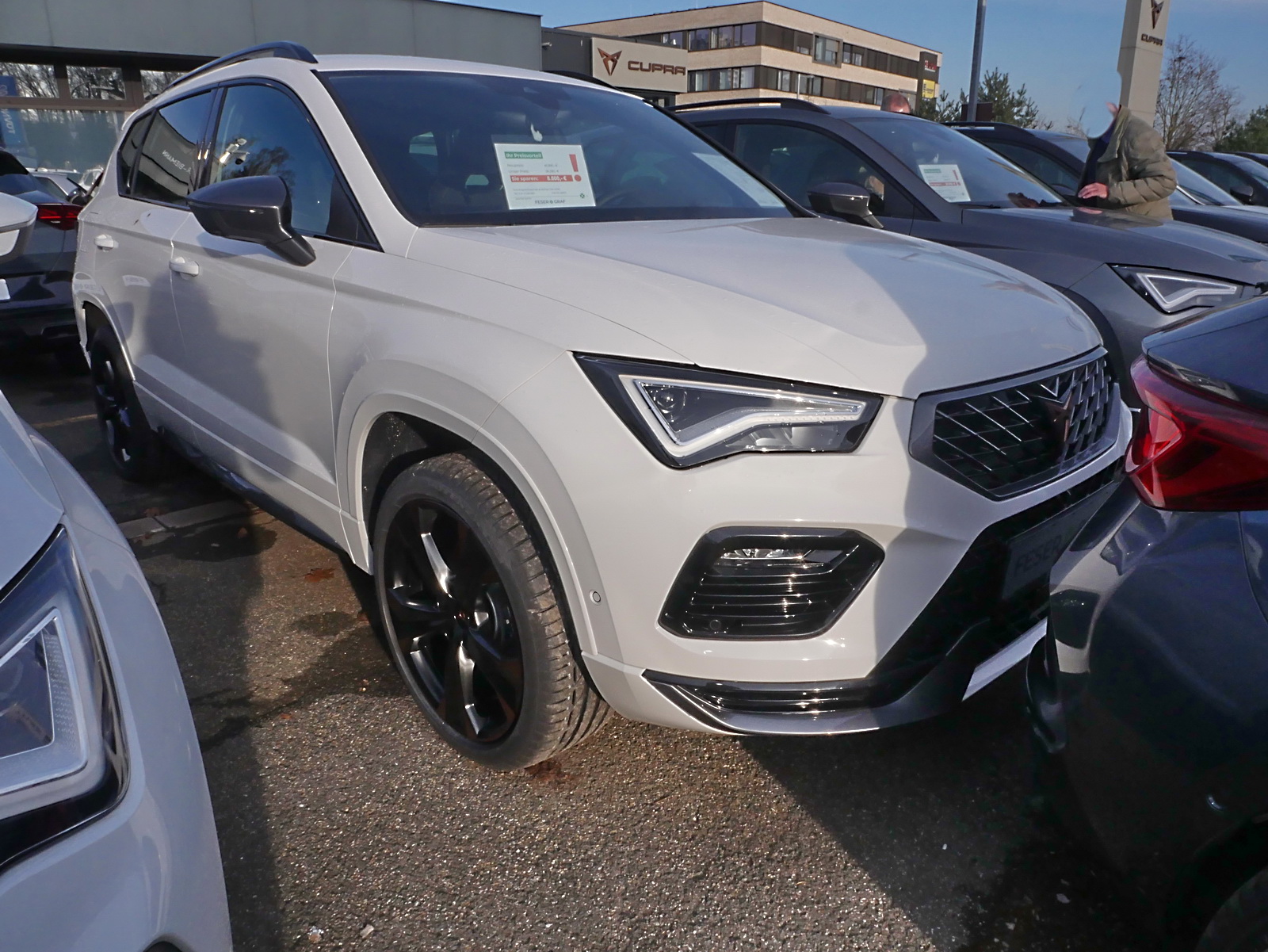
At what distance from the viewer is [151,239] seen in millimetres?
3484

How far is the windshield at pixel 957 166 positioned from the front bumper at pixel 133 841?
4.25 metres

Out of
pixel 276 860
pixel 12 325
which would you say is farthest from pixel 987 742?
pixel 12 325

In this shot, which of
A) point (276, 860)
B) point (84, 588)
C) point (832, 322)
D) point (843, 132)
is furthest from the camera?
point (843, 132)

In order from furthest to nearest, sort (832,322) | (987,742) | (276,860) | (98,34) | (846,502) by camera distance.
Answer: (98,34)
(987,742)
(276,860)
(832,322)
(846,502)

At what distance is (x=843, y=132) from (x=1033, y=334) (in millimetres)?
3194

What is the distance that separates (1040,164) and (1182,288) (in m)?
3.93

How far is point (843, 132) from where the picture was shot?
16.2ft

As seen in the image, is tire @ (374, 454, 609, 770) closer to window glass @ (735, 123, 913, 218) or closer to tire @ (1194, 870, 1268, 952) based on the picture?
tire @ (1194, 870, 1268, 952)

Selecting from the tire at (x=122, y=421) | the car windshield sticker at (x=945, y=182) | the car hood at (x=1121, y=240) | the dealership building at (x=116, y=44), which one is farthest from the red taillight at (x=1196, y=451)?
the dealership building at (x=116, y=44)

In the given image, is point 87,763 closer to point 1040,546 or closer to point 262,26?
point 1040,546

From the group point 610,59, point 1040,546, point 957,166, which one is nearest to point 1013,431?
point 1040,546

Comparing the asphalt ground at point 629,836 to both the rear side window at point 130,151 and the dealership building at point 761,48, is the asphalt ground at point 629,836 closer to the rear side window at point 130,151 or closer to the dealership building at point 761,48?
the rear side window at point 130,151

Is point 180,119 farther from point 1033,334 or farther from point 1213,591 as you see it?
point 1213,591

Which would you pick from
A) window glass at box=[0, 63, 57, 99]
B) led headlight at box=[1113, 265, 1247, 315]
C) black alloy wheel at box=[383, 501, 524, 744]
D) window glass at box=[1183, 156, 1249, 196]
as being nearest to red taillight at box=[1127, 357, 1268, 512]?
black alloy wheel at box=[383, 501, 524, 744]
